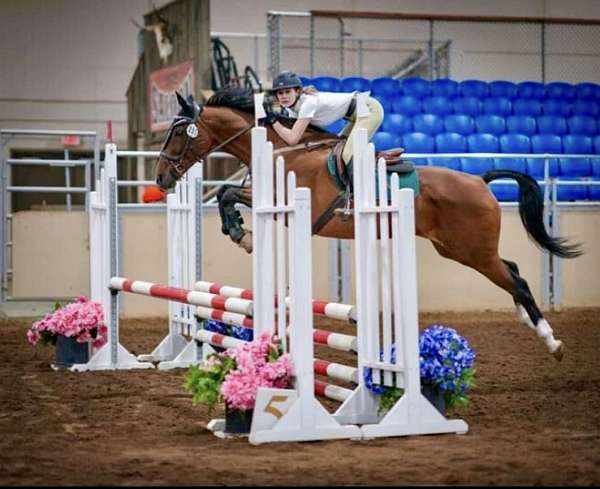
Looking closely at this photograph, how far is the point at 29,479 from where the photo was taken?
4137mm

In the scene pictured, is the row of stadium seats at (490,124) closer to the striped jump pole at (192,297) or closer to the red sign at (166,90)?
the red sign at (166,90)

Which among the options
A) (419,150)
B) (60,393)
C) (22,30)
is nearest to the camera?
(60,393)

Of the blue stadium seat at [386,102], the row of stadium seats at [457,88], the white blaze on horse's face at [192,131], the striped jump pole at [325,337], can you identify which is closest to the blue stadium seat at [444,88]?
the row of stadium seats at [457,88]

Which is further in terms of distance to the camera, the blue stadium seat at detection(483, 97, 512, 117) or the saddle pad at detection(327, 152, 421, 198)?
the blue stadium seat at detection(483, 97, 512, 117)

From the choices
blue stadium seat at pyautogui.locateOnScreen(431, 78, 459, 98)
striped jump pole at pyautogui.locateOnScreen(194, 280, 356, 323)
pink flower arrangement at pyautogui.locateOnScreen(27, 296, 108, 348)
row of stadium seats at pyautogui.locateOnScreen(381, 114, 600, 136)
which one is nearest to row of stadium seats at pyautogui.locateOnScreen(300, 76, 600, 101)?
blue stadium seat at pyautogui.locateOnScreen(431, 78, 459, 98)

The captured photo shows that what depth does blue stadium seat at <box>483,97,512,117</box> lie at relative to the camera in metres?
15.9

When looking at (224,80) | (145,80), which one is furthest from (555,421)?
(145,80)

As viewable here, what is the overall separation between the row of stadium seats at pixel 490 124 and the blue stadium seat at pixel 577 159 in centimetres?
21

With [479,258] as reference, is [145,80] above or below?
above

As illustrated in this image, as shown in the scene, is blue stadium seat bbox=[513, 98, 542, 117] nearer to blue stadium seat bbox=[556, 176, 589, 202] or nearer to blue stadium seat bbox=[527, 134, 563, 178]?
blue stadium seat bbox=[527, 134, 563, 178]

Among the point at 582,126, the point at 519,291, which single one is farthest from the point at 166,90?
the point at 519,291

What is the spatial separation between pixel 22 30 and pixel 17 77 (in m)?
0.77

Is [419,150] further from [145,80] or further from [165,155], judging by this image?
[165,155]

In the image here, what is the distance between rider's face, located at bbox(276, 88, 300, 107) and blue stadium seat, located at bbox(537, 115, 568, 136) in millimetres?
9166
